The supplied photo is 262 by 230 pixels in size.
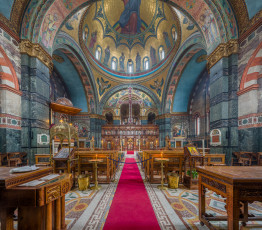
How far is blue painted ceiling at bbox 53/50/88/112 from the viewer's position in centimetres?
1450

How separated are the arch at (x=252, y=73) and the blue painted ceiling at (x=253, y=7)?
1575 millimetres

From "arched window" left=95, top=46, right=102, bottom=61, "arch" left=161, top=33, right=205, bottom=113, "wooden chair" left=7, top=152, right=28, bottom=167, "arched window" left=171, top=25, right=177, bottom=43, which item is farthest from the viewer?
"arched window" left=95, top=46, right=102, bottom=61

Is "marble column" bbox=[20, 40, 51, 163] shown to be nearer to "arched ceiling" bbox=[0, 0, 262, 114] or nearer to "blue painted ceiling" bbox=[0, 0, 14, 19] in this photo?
"arched ceiling" bbox=[0, 0, 262, 114]

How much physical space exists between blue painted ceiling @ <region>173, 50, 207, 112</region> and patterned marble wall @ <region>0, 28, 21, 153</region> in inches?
560

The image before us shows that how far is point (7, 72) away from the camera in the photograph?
6.30 metres

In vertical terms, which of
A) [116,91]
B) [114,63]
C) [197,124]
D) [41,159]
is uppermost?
[114,63]

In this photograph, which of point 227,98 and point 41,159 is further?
point 227,98

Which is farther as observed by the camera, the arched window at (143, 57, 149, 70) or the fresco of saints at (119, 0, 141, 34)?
the arched window at (143, 57, 149, 70)

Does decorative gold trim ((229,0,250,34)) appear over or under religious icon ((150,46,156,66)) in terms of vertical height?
under

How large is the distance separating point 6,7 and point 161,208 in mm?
9748

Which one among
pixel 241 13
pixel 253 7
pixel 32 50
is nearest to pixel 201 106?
pixel 241 13

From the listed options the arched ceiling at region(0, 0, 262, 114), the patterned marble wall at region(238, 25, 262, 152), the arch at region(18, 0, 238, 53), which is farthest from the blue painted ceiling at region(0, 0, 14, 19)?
the patterned marble wall at region(238, 25, 262, 152)

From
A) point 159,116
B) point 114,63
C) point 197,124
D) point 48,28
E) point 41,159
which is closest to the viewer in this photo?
point 41,159

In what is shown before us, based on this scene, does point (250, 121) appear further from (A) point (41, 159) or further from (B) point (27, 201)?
(A) point (41, 159)
